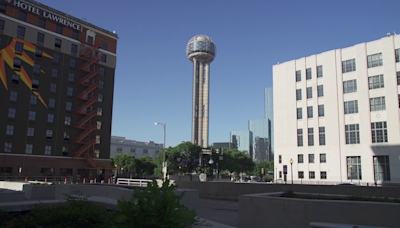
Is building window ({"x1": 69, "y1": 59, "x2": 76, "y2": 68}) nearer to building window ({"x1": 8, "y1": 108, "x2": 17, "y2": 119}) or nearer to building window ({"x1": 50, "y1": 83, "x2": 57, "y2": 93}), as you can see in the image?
building window ({"x1": 50, "y1": 83, "x2": 57, "y2": 93})

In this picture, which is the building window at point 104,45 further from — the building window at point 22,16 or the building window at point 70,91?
the building window at point 22,16

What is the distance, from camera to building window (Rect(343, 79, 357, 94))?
2377 inches

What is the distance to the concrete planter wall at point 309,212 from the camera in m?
8.77

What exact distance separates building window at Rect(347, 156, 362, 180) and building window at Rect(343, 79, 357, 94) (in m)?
12.6

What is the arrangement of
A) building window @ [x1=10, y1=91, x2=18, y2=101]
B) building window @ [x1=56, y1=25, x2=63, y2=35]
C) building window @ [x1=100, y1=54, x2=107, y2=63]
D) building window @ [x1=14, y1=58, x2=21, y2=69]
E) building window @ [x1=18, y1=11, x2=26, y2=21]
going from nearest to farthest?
building window @ [x1=10, y1=91, x2=18, y2=101] < building window @ [x1=14, y1=58, x2=21, y2=69] < building window @ [x1=18, y1=11, x2=26, y2=21] < building window @ [x1=56, y1=25, x2=63, y2=35] < building window @ [x1=100, y1=54, x2=107, y2=63]

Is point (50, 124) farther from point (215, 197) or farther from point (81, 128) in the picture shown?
point (215, 197)

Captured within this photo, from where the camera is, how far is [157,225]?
5.01 meters

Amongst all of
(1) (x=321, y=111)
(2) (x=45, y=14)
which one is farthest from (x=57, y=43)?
(1) (x=321, y=111)

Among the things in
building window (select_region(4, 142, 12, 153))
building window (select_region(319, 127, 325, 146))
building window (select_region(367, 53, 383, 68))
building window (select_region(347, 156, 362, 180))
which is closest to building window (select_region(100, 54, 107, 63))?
building window (select_region(4, 142, 12, 153))

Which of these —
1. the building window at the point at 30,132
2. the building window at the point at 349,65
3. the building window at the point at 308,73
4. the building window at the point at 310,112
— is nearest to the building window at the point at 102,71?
the building window at the point at 30,132

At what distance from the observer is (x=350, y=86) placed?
6091 centimetres

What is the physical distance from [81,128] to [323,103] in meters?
49.4

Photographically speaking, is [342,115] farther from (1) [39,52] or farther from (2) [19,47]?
(2) [19,47]

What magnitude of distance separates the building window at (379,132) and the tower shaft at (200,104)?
391 feet
